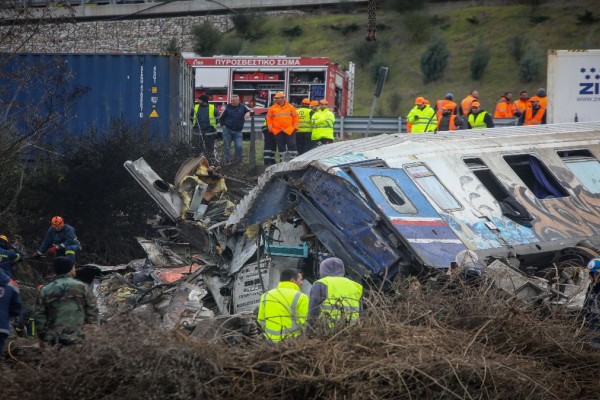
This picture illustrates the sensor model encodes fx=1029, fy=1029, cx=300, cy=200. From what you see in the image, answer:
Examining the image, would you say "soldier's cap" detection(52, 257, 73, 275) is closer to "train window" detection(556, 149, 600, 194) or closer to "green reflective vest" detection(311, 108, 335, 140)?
"train window" detection(556, 149, 600, 194)

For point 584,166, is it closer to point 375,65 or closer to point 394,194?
point 394,194

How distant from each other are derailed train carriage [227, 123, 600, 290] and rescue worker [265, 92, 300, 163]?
635 cm

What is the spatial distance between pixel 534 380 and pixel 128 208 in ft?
32.7

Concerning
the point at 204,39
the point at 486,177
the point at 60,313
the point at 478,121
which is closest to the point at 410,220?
the point at 486,177

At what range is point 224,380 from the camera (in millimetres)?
7855

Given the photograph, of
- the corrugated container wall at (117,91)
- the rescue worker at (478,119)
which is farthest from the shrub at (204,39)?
the rescue worker at (478,119)

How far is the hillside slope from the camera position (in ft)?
141

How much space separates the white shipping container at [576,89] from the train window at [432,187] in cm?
963

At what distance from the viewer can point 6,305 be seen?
30.4ft

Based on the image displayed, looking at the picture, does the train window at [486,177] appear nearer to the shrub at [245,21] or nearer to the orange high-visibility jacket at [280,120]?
the orange high-visibility jacket at [280,120]

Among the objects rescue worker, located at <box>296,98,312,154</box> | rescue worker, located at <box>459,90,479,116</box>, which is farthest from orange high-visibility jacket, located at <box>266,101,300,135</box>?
rescue worker, located at <box>459,90,479,116</box>

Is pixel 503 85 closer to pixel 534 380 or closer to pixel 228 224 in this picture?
pixel 228 224

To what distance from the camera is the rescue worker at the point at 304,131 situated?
21031 millimetres

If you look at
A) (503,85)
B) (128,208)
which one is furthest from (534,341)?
(503,85)
